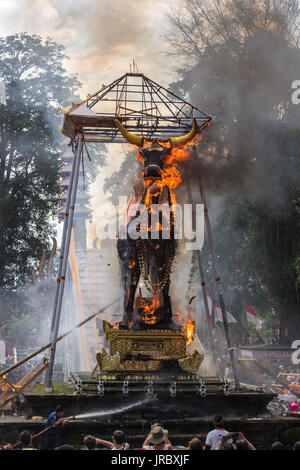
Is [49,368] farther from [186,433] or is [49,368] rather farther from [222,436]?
[222,436]

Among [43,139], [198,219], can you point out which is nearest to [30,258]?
[43,139]

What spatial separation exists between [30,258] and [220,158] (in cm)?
1283

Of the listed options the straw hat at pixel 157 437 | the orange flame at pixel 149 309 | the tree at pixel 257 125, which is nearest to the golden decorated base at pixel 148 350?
the orange flame at pixel 149 309

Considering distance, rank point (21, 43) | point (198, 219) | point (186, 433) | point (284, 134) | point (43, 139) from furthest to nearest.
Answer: point (21, 43) < point (43, 139) < point (284, 134) < point (198, 219) < point (186, 433)

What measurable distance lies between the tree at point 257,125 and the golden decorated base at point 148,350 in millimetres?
7862

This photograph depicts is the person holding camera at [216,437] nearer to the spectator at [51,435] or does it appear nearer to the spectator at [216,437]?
the spectator at [216,437]

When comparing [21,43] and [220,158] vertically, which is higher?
[21,43]

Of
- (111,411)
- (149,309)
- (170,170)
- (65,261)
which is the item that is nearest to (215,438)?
(111,411)

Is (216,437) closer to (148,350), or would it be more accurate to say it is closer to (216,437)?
(216,437)

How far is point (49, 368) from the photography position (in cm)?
1204

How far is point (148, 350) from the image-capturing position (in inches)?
506

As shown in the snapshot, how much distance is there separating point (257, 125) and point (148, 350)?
14387 mm

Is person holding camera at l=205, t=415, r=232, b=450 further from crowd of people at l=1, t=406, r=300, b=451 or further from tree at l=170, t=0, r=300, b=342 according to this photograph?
tree at l=170, t=0, r=300, b=342

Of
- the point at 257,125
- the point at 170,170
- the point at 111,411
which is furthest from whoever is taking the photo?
the point at 257,125
